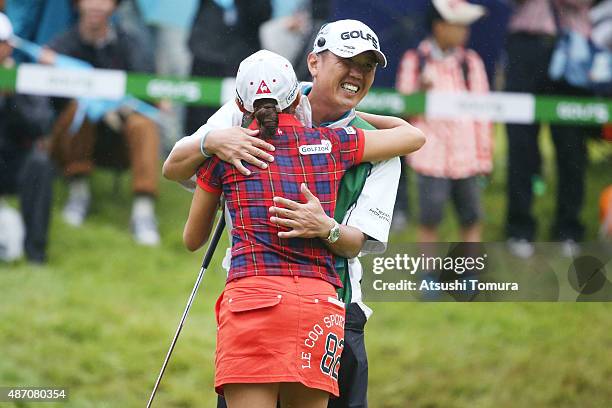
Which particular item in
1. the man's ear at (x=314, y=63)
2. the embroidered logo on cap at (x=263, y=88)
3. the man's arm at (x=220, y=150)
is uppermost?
the man's ear at (x=314, y=63)

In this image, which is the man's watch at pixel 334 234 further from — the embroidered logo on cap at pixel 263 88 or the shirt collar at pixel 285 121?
the embroidered logo on cap at pixel 263 88

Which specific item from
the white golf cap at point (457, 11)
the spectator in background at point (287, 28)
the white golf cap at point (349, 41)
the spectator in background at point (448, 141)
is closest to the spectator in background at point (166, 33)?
the spectator in background at point (287, 28)

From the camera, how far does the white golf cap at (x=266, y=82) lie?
9.46ft

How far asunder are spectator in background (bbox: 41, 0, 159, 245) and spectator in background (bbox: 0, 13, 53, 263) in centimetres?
9

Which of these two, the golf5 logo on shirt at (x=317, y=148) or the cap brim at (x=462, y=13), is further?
the cap brim at (x=462, y=13)

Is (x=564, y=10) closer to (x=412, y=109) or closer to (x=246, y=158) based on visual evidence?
(x=412, y=109)

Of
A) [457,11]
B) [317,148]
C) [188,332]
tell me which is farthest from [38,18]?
[317,148]

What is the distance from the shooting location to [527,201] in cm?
572

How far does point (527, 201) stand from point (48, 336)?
7.93 ft

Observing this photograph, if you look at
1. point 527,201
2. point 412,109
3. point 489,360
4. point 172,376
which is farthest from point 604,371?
point 172,376

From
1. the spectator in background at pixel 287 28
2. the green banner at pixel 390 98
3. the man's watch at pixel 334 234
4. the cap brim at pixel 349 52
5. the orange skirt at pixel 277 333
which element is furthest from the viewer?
the green banner at pixel 390 98

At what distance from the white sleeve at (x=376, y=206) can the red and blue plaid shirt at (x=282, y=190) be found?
0.42ft

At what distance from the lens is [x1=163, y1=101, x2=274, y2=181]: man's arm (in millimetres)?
2863

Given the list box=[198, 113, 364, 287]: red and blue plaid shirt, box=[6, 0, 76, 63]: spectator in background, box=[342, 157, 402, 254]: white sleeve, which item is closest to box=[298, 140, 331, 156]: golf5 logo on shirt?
box=[198, 113, 364, 287]: red and blue plaid shirt
